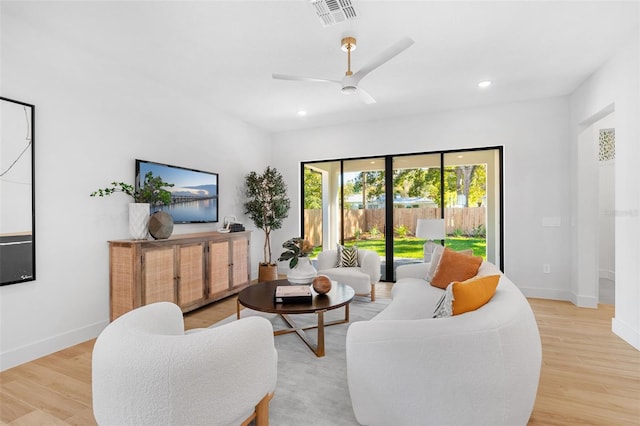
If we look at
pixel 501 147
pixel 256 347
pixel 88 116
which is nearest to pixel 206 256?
pixel 88 116

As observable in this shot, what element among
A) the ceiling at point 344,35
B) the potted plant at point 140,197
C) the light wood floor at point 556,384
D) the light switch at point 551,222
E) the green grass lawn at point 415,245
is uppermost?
the ceiling at point 344,35

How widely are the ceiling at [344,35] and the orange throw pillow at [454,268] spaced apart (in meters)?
2.00

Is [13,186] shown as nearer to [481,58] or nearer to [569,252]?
[481,58]

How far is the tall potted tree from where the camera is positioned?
522 centimetres

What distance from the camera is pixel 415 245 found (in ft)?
17.3

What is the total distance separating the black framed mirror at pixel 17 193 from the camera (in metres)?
2.38

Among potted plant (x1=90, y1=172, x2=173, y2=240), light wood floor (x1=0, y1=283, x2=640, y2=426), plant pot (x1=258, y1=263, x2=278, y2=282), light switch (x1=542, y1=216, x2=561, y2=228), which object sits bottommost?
light wood floor (x1=0, y1=283, x2=640, y2=426)

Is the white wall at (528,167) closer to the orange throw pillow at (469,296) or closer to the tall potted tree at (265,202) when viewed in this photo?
the tall potted tree at (265,202)

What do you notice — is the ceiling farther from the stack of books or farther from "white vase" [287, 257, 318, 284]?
the stack of books

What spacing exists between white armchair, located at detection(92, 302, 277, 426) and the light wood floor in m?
0.94

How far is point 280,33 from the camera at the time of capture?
8.90 feet

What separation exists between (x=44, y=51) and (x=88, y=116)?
0.58 metres

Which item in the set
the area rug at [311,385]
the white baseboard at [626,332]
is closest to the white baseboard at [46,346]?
the area rug at [311,385]

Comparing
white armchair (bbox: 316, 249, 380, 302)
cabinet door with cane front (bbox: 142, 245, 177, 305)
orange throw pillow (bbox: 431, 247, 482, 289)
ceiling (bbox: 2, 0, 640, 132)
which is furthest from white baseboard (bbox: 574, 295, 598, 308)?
cabinet door with cane front (bbox: 142, 245, 177, 305)
